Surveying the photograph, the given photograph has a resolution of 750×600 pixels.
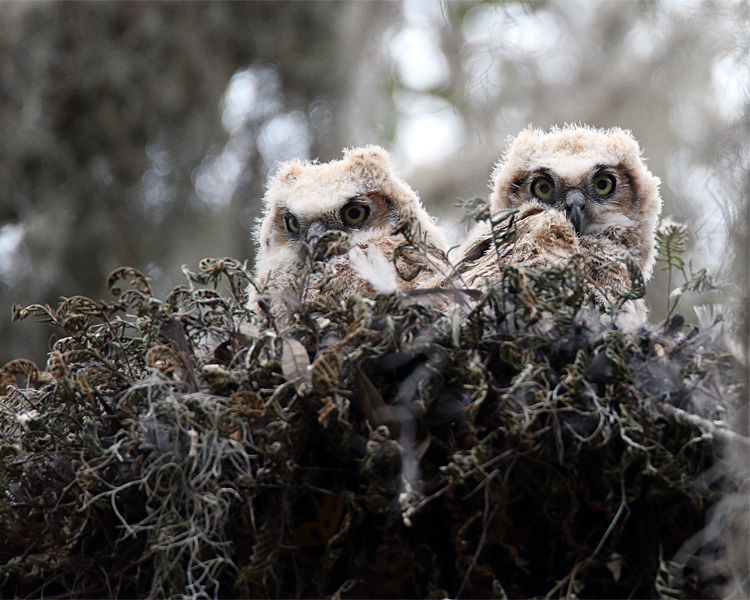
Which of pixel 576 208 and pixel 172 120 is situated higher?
pixel 172 120

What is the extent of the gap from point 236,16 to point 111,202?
117cm

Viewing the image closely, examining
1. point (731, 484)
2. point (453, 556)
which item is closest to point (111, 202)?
point (453, 556)

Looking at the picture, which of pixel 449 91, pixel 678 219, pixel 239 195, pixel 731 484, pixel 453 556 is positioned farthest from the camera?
pixel 449 91

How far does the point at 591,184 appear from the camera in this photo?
99.4 inches

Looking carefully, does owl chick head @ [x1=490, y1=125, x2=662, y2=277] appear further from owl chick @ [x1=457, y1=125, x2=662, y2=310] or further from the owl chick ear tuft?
the owl chick ear tuft

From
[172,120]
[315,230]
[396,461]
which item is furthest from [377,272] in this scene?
[172,120]

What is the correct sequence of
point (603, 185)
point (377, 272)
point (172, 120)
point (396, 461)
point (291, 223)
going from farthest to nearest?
point (172, 120)
point (291, 223)
point (603, 185)
point (377, 272)
point (396, 461)

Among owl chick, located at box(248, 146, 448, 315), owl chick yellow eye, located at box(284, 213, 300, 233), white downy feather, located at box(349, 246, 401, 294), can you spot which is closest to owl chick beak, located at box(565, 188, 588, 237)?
owl chick, located at box(248, 146, 448, 315)

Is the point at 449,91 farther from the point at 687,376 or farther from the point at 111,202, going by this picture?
the point at 687,376

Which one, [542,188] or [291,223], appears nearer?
[542,188]

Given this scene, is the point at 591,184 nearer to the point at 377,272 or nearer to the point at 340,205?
the point at 340,205

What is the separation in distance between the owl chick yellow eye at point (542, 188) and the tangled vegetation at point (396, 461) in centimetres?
107

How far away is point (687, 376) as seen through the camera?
1.38 meters

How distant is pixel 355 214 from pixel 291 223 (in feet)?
0.72
